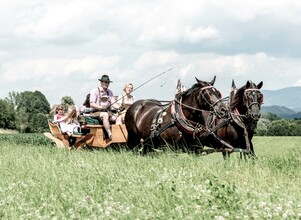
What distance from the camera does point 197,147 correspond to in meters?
10.6

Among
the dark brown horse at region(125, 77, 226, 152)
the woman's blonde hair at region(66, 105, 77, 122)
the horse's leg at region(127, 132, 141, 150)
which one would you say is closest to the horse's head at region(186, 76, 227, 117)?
the dark brown horse at region(125, 77, 226, 152)

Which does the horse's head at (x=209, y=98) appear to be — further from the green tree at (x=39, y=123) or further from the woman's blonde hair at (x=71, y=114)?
the green tree at (x=39, y=123)

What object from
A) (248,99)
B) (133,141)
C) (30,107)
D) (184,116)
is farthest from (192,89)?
(30,107)

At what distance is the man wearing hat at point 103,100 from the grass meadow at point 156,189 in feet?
11.1

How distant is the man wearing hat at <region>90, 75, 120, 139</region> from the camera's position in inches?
502

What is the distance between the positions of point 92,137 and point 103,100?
3.09 ft

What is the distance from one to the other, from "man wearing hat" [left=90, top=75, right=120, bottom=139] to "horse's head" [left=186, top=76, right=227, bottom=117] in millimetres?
2929

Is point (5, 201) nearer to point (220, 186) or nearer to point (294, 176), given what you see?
point (220, 186)

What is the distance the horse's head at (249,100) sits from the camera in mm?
10415

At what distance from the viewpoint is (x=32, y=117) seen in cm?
10650

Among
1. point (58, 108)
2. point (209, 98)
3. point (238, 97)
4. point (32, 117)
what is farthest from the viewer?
point (32, 117)

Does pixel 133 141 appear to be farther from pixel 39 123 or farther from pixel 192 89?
pixel 39 123

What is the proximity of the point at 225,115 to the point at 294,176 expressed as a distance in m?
3.02

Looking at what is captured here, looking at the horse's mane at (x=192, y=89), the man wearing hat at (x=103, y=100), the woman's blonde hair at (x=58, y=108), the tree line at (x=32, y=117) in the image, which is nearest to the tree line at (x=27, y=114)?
the tree line at (x=32, y=117)
